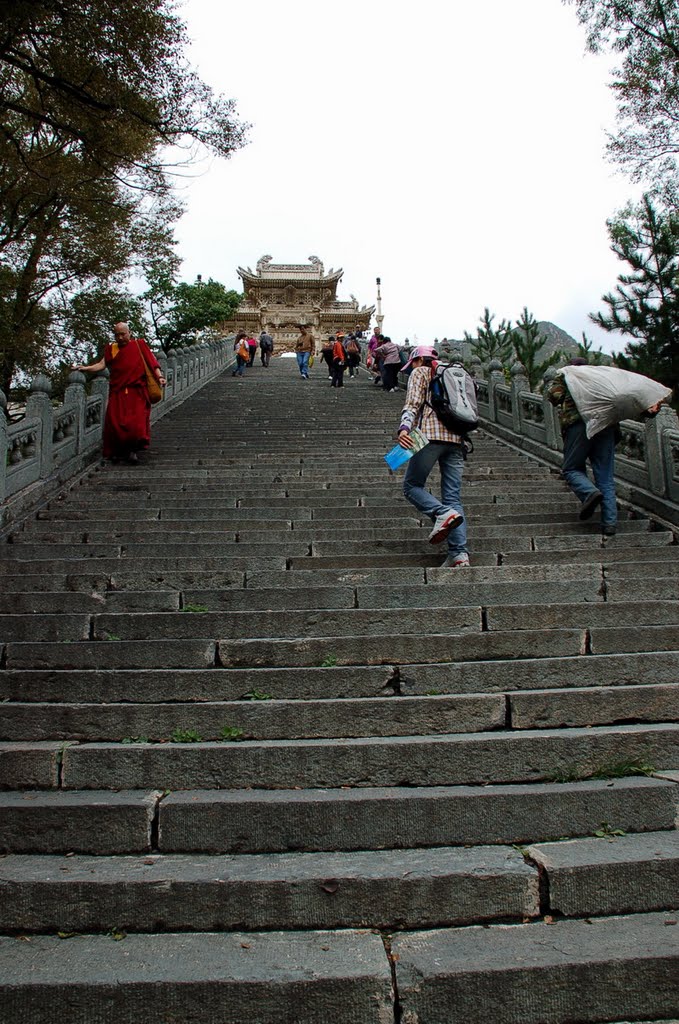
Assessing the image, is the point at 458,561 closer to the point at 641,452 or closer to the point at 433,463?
the point at 433,463

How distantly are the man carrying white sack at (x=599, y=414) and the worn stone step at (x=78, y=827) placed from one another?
14.8ft

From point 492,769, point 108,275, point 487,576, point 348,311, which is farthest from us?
point 348,311

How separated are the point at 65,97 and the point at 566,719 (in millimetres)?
9236

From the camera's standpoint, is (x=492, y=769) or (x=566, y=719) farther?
(x=566, y=719)

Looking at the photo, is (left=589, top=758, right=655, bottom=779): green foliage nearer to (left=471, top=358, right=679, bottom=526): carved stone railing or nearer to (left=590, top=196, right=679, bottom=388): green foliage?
(left=471, top=358, right=679, bottom=526): carved stone railing

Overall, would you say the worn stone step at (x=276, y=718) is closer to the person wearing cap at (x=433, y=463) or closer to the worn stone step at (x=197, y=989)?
the worn stone step at (x=197, y=989)

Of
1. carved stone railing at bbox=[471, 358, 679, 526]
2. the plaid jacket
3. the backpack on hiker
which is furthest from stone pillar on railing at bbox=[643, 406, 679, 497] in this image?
the plaid jacket

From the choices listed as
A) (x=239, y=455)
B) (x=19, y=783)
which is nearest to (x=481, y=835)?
(x=19, y=783)

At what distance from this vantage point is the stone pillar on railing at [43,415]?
803 cm

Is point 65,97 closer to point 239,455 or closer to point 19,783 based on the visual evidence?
point 239,455

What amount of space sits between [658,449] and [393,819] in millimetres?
5097

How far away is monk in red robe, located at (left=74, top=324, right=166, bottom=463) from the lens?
8.92 metres

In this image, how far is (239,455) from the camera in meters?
10.1

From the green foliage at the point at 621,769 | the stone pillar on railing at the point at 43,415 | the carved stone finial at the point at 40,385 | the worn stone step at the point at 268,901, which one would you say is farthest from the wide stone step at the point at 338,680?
the carved stone finial at the point at 40,385
